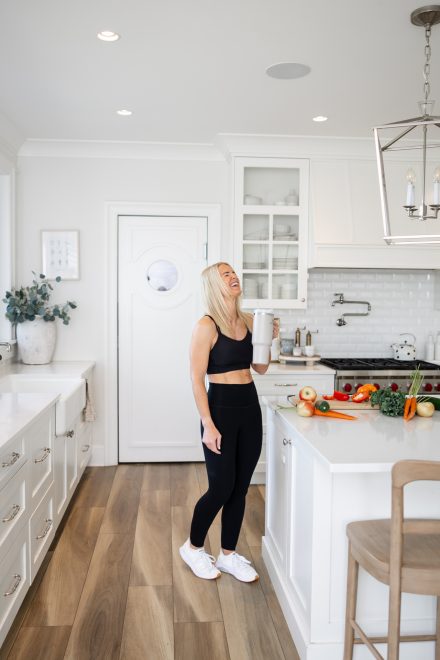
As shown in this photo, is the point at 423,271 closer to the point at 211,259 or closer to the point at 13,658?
the point at 211,259

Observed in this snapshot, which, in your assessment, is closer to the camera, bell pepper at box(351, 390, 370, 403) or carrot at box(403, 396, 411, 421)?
carrot at box(403, 396, 411, 421)

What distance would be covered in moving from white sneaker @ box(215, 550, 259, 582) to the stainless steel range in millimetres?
1712

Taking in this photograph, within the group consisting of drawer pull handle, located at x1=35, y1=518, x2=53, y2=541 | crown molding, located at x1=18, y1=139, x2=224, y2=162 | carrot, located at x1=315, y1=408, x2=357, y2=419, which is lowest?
drawer pull handle, located at x1=35, y1=518, x2=53, y2=541

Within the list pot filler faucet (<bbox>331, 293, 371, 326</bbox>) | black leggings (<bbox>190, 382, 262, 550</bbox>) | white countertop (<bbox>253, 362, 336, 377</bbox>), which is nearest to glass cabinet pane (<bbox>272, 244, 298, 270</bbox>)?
pot filler faucet (<bbox>331, 293, 371, 326</bbox>)

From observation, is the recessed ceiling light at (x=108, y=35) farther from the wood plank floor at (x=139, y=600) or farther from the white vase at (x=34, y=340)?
the wood plank floor at (x=139, y=600)

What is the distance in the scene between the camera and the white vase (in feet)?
14.6

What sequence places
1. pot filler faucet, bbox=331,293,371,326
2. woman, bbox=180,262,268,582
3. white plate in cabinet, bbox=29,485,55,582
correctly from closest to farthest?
white plate in cabinet, bbox=29,485,55,582
woman, bbox=180,262,268,582
pot filler faucet, bbox=331,293,371,326

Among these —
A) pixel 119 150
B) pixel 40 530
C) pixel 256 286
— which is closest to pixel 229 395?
pixel 40 530

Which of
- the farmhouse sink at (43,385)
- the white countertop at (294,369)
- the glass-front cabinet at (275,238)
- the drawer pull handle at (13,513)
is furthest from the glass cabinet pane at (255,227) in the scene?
the drawer pull handle at (13,513)

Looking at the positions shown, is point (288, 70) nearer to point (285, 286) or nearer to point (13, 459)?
point (285, 286)

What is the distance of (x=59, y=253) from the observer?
4.66 meters

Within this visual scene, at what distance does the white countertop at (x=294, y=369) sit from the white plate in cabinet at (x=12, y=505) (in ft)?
7.08

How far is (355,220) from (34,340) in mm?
2636

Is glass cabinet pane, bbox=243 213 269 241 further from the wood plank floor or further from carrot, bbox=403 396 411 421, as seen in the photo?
carrot, bbox=403 396 411 421
